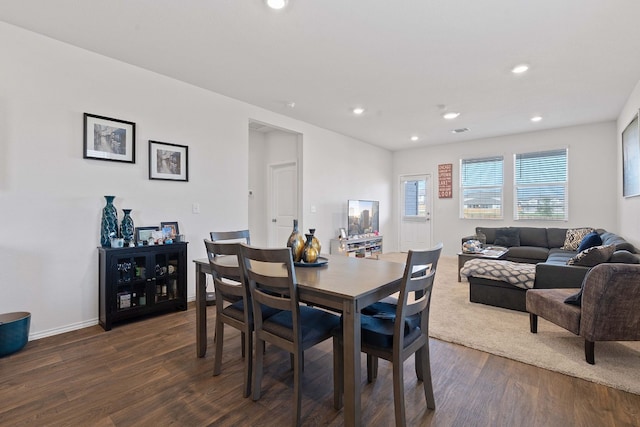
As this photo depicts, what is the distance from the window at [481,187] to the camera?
645cm

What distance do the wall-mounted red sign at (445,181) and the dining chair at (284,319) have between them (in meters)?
6.01

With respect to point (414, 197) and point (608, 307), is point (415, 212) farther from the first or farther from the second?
point (608, 307)

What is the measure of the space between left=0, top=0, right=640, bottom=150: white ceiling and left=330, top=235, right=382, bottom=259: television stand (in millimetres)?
2506

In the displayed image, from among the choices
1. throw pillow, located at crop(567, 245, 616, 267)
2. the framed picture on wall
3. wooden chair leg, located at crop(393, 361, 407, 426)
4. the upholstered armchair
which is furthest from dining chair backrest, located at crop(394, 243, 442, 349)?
the framed picture on wall

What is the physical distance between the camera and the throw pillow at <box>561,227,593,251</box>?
192 inches

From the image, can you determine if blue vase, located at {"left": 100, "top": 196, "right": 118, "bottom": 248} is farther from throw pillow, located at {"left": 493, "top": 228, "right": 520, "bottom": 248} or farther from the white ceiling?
throw pillow, located at {"left": 493, "top": 228, "right": 520, "bottom": 248}

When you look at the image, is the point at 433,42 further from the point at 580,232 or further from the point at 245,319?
the point at 580,232

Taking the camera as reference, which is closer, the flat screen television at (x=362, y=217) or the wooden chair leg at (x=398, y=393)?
the wooden chair leg at (x=398, y=393)

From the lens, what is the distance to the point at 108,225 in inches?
115

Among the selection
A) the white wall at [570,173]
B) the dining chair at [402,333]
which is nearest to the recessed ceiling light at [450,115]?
the white wall at [570,173]

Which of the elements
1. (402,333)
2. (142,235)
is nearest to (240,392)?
(402,333)

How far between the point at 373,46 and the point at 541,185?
16.6ft

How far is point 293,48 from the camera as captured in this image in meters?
2.85

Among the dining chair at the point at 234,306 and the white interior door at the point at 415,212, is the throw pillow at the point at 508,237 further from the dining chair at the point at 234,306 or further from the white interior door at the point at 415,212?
the dining chair at the point at 234,306
